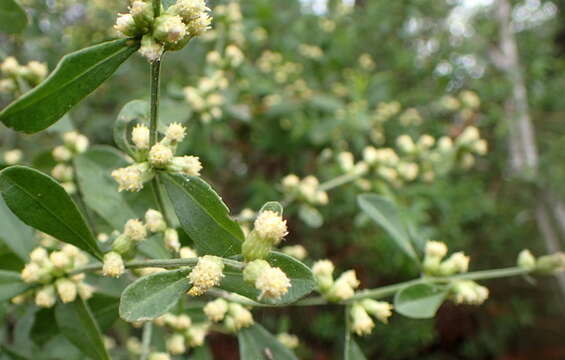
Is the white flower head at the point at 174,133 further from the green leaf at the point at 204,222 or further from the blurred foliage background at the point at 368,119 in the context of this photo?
the blurred foliage background at the point at 368,119

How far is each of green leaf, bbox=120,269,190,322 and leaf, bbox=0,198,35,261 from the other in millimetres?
530

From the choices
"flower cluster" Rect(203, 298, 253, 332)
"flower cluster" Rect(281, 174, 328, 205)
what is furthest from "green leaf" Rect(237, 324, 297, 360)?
"flower cluster" Rect(281, 174, 328, 205)

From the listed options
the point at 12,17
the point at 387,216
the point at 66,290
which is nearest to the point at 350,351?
the point at 387,216

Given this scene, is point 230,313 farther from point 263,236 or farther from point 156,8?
point 156,8

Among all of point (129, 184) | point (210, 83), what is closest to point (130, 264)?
point (129, 184)

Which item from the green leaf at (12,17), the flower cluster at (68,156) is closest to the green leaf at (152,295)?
the green leaf at (12,17)

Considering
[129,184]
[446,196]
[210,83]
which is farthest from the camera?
[446,196]

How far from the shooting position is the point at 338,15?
3695mm

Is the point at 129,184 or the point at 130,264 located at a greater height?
the point at 129,184

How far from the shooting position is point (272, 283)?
0.99 metres

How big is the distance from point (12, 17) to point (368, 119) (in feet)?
6.67

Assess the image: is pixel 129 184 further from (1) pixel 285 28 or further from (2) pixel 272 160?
(1) pixel 285 28

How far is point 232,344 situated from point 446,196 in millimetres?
1730

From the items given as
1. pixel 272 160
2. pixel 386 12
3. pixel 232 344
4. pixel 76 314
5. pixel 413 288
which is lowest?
pixel 232 344
